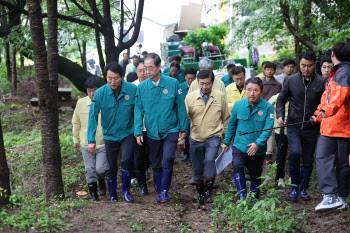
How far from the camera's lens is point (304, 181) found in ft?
22.5

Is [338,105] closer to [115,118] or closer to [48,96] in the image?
[115,118]

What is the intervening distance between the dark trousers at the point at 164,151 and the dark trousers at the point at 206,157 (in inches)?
16.6

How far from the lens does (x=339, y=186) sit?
584 centimetres

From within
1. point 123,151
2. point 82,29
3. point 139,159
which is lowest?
point 139,159

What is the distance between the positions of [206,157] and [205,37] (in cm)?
1381

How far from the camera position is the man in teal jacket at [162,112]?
6.80m

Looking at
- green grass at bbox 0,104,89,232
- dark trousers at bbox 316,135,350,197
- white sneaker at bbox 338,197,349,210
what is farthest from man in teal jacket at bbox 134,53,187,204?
white sneaker at bbox 338,197,349,210

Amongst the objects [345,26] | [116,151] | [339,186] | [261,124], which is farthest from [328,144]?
[345,26]

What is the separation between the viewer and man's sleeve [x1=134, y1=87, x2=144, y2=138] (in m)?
6.69

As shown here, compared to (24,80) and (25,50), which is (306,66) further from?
(24,80)

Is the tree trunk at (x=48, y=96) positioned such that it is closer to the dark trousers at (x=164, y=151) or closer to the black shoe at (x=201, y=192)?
the dark trousers at (x=164, y=151)

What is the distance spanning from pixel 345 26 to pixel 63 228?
6.48 meters

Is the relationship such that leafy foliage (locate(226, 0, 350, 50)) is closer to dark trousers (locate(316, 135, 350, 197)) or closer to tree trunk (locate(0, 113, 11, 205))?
dark trousers (locate(316, 135, 350, 197))

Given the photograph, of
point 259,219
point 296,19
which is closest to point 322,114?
point 259,219
